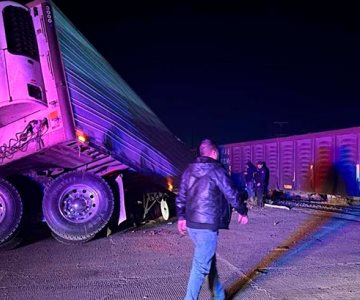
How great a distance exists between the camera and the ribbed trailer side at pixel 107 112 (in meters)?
7.11

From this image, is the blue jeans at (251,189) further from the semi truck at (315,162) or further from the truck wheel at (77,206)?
the truck wheel at (77,206)

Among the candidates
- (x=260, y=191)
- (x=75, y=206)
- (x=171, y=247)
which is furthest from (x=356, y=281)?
(x=260, y=191)

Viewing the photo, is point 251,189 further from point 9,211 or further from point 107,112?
point 9,211

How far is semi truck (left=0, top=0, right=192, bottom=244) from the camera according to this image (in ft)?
22.2

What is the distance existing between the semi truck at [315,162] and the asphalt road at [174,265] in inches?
189

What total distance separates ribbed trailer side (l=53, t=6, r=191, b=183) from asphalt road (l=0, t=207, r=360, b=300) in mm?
1440

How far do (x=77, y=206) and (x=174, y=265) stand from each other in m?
2.19

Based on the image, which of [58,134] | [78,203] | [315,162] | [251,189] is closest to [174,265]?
[78,203]

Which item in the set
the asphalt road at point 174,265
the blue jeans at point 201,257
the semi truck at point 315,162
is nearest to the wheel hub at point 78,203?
the asphalt road at point 174,265

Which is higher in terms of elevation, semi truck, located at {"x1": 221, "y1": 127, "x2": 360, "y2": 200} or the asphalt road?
semi truck, located at {"x1": 221, "y1": 127, "x2": 360, "y2": 200}

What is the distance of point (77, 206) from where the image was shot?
24.0 ft

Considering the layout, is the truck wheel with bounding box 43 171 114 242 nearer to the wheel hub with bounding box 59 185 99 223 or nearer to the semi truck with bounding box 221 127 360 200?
the wheel hub with bounding box 59 185 99 223

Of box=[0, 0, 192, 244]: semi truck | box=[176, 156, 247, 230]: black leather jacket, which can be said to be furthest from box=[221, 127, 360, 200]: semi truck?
box=[176, 156, 247, 230]: black leather jacket

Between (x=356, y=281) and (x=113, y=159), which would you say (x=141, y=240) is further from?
(x=356, y=281)
